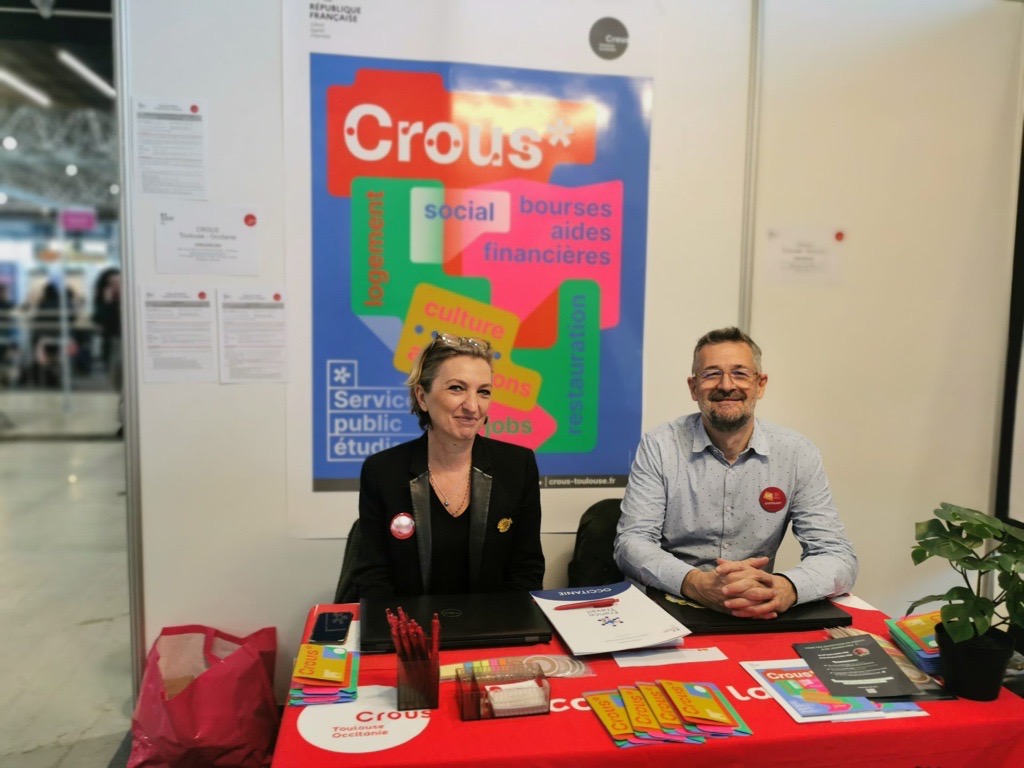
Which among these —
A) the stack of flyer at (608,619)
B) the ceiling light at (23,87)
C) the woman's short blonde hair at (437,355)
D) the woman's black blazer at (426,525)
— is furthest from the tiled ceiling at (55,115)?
the stack of flyer at (608,619)

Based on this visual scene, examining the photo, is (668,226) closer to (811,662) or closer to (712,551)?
(712,551)

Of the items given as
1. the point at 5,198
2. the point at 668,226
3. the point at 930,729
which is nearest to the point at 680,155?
the point at 668,226

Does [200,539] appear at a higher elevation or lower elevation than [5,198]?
lower

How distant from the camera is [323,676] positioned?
1.28 metres

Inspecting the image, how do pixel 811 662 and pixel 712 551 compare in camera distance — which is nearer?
pixel 811 662

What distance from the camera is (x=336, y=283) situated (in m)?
2.50

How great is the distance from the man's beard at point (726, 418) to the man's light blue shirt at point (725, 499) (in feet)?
0.23

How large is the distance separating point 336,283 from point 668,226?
4.12 feet

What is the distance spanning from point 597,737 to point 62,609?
3.39 metres

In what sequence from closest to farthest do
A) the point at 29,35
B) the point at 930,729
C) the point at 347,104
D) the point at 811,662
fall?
the point at 930,729, the point at 811,662, the point at 347,104, the point at 29,35

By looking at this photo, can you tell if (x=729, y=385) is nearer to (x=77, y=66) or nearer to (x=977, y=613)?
(x=977, y=613)

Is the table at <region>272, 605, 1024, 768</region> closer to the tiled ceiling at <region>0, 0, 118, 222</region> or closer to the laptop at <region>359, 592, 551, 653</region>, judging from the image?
the laptop at <region>359, 592, 551, 653</region>

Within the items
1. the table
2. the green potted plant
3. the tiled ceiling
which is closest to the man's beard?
the green potted plant

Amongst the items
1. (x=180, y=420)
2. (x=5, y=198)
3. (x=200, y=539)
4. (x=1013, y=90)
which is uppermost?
(x=5, y=198)
